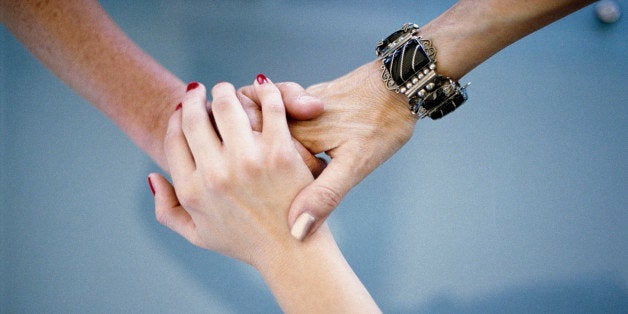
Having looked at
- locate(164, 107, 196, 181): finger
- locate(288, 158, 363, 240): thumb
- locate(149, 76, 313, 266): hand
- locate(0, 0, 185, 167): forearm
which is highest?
locate(0, 0, 185, 167): forearm

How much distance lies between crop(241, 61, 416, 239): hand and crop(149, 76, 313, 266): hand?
0.06 m

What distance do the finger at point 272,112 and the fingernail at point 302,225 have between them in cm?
11

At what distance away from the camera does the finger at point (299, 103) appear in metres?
0.75

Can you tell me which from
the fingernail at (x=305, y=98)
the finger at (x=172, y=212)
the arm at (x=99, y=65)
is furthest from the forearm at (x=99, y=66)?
the fingernail at (x=305, y=98)

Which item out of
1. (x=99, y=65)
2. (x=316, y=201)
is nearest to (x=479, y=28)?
(x=316, y=201)

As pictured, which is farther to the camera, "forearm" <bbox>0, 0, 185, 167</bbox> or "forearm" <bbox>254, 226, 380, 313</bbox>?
"forearm" <bbox>0, 0, 185, 167</bbox>

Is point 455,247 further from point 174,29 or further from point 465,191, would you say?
point 174,29

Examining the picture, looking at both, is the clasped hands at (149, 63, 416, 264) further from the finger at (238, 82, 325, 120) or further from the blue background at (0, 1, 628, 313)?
the blue background at (0, 1, 628, 313)

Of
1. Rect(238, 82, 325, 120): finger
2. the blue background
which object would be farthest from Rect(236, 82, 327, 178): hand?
the blue background

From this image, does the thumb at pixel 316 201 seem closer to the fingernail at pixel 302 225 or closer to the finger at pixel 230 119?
the fingernail at pixel 302 225

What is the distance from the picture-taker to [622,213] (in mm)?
1133

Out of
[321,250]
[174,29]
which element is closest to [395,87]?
[321,250]

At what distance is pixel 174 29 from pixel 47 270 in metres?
0.61

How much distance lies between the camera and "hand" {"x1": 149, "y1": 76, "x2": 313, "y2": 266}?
2.03 ft
